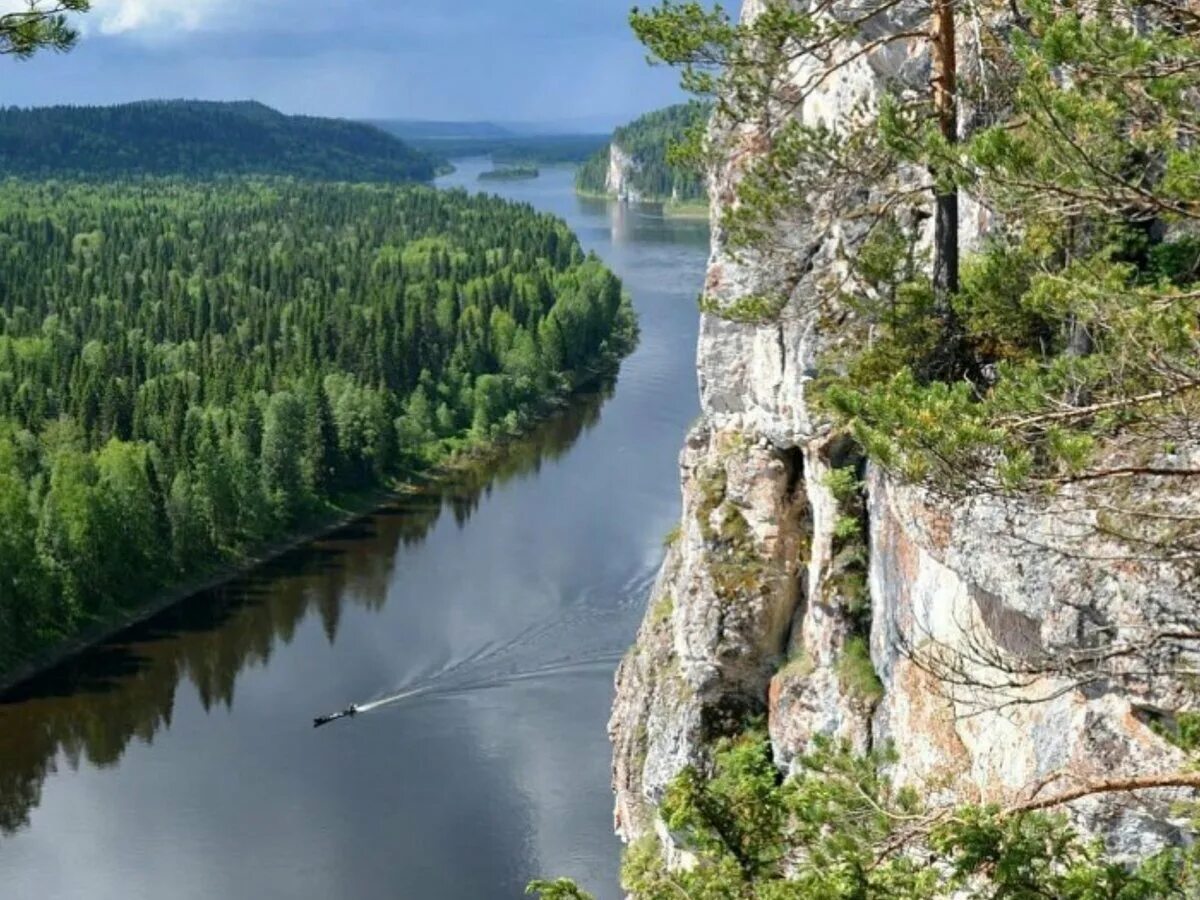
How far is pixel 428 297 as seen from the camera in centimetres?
7469

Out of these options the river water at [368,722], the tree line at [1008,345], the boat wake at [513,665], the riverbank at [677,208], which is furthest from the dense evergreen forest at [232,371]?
the riverbank at [677,208]

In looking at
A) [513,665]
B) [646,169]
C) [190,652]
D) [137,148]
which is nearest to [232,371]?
[190,652]

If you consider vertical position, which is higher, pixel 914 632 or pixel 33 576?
pixel 914 632

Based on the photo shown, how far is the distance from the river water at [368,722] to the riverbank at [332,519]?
0.50 m

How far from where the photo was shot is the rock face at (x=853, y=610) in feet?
33.7

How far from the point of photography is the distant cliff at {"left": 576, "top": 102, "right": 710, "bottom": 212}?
16400 cm

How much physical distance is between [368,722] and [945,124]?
78.8 feet

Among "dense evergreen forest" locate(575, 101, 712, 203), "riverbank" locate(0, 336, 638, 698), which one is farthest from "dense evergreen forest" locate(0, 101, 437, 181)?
"riverbank" locate(0, 336, 638, 698)

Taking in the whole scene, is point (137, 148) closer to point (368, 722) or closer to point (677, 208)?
point (677, 208)

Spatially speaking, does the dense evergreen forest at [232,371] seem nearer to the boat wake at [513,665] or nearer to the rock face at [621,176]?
the boat wake at [513,665]

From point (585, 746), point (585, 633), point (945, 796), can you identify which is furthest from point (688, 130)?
point (585, 633)

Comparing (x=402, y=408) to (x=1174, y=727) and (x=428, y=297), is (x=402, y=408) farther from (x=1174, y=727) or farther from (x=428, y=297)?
(x=1174, y=727)

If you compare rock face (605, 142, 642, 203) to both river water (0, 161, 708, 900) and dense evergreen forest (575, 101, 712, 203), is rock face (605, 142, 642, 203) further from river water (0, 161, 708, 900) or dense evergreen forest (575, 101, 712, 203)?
river water (0, 161, 708, 900)

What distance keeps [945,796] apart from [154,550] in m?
34.0
